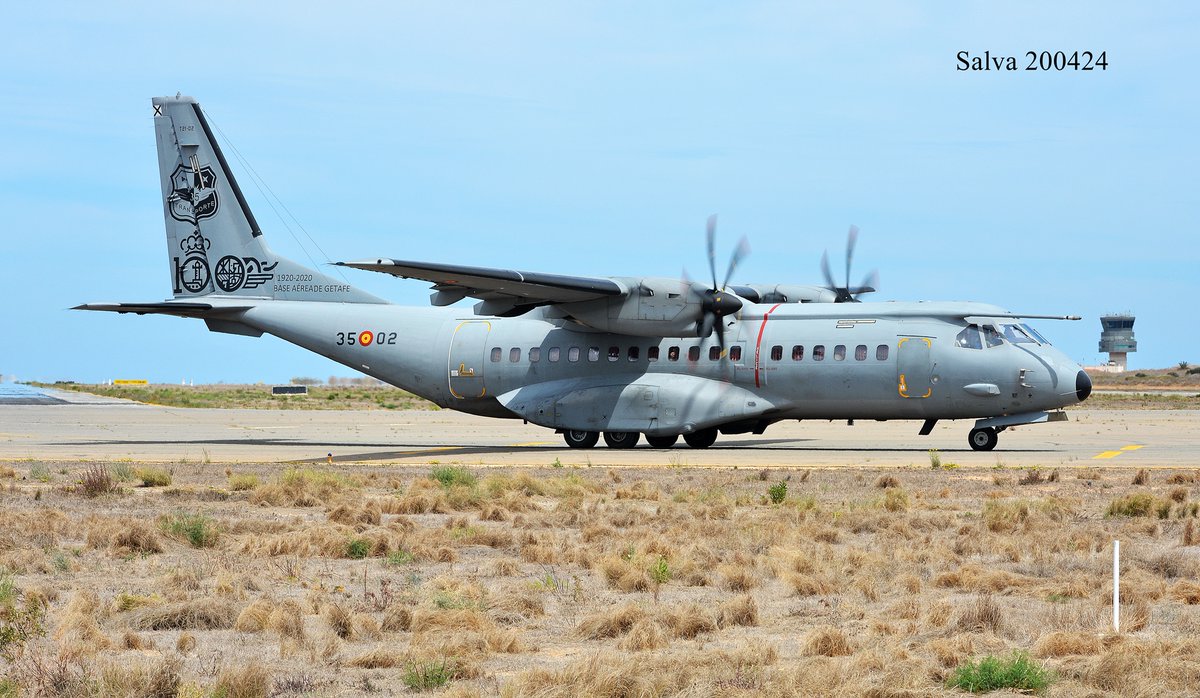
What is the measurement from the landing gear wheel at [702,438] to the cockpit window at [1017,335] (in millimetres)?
7594

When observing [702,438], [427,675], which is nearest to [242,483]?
[702,438]

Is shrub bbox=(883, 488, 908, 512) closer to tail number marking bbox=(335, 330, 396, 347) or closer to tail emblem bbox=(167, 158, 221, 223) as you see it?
tail number marking bbox=(335, 330, 396, 347)

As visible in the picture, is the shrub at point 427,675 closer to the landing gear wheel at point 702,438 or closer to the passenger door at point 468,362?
the landing gear wheel at point 702,438

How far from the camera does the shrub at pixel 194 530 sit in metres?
15.1

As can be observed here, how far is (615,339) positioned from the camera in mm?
31266

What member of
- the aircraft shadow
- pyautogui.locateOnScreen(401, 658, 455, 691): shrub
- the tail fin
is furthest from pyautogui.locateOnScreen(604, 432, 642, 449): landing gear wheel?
pyautogui.locateOnScreen(401, 658, 455, 691): shrub

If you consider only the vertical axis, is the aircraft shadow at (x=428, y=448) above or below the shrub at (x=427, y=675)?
above

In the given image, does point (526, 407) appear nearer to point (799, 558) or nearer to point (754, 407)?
point (754, 407)

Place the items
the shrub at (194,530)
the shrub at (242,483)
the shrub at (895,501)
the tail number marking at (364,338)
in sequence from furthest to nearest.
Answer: the tail number marking at (364,338) < the shrub at (242,483) < the shrub at (895,501) < the shrub at (194,530)

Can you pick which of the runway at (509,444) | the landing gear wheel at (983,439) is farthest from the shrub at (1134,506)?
the landing gear wheel at (983,439)

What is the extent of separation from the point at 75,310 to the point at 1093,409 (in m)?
49.3

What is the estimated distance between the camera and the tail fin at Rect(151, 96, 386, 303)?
34156mm

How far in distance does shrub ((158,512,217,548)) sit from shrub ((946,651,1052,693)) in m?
9.67

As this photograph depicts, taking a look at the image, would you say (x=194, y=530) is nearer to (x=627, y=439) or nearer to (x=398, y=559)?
(x=398, y=559)
